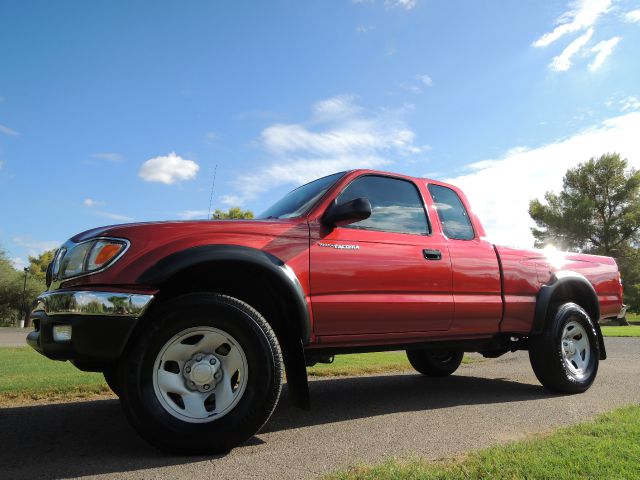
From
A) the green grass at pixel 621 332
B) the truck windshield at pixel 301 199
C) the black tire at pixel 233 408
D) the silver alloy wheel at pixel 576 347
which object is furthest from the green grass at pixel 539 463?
the green grass at pixel 621 332

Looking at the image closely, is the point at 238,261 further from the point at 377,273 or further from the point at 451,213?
the point at 451,213

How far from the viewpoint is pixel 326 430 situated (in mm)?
3533

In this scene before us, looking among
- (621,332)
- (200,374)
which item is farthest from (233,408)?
(621,332)

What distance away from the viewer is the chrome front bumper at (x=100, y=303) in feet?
9.34

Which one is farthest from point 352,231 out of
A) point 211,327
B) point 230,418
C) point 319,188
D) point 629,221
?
point 629,221

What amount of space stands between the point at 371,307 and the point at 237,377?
118 centimetres

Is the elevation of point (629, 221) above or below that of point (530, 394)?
above

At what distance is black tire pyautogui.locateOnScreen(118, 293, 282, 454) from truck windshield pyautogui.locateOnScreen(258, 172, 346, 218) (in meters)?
1.15

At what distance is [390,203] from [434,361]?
2825 millimetres

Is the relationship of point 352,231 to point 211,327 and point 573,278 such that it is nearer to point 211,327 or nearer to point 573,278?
point 211,327

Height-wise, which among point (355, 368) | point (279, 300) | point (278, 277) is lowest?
point (355, 368)

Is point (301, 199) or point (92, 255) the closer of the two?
point (92, 255)

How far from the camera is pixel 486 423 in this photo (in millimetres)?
3691

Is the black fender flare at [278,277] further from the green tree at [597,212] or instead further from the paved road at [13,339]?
the green tree at [597,212]
